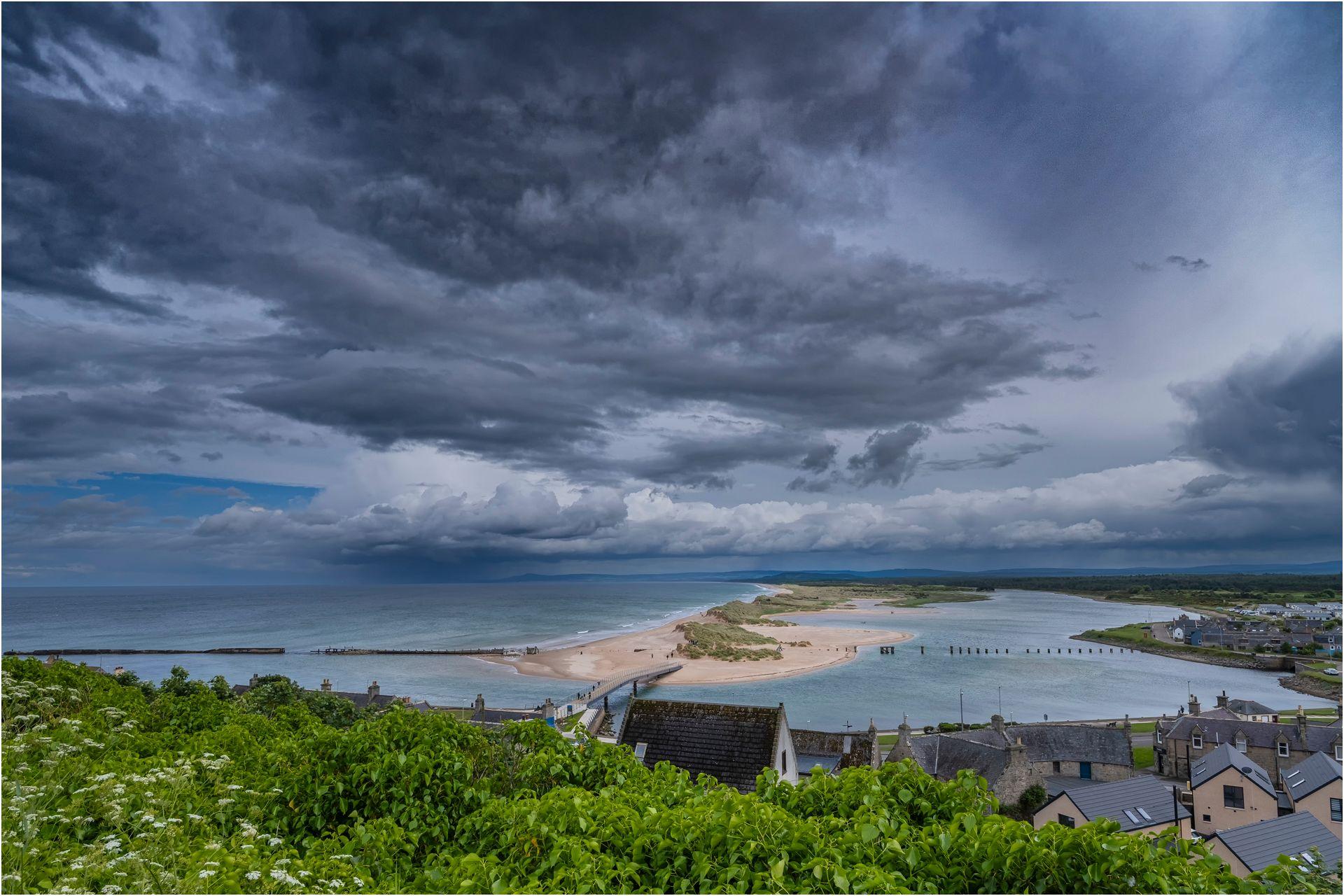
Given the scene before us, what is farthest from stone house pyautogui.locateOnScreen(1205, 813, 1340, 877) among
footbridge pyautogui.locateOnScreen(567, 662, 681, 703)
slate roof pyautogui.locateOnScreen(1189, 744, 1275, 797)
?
footbridge pyautogui.locateOnScreen(567, 662, 681, 703)

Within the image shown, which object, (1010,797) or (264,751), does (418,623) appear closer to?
(1010,797)

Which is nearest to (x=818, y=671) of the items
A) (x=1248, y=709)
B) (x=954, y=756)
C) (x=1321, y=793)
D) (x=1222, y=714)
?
(x=1248, y=709)

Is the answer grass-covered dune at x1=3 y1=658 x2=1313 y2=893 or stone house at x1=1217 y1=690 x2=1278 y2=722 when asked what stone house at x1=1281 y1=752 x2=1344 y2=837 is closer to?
stone house at x1=1217 y1=690 x2=1278 y2=722

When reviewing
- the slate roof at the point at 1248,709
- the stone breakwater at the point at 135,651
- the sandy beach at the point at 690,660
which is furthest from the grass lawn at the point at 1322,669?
the stone breakwater at the point at 135,651

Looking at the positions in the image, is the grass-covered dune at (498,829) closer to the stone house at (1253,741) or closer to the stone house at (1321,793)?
the stone house at (1321,793)

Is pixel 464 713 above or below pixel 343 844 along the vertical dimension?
below

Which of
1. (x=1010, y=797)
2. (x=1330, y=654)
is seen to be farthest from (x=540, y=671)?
(x=1330, y=654)
